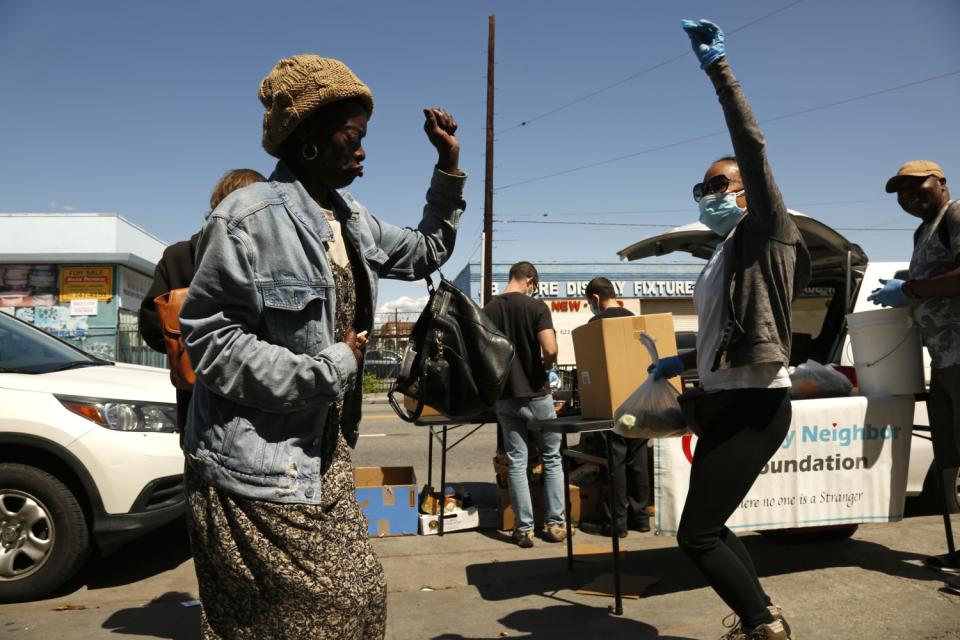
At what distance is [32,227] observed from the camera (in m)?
23.7

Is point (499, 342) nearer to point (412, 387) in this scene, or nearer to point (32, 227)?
point (412, 387)

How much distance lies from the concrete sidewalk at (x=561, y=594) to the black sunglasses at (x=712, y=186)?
2109mm

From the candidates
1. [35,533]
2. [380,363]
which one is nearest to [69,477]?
[35,533]

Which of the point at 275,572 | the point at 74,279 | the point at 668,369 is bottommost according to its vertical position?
the point at 275,572

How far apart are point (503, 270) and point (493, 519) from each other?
28342 millimetres

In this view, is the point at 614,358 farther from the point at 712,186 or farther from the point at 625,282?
the point at 625,282

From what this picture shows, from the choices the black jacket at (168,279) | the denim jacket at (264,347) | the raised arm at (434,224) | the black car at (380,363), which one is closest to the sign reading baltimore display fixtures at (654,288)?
the black car at (380,363)

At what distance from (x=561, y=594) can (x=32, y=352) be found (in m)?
3.93

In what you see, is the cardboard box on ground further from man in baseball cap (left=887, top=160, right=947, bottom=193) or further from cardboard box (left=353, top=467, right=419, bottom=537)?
man in baseball cap (left=887, top=160, right=947, bottom=193)

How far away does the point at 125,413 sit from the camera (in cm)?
443

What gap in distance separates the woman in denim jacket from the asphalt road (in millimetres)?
2047

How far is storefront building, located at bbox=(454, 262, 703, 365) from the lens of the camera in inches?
1350

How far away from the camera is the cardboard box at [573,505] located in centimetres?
590

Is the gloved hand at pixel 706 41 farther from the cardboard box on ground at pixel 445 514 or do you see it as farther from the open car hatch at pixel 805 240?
the cardboard box on ground at pixel 445 514
